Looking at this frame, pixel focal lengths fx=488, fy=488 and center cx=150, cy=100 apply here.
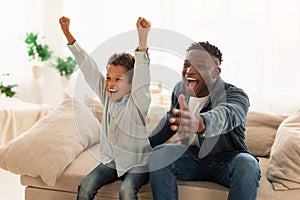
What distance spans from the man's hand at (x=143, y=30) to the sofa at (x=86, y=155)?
1.85 feet

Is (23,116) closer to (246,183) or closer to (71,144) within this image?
(71,144)

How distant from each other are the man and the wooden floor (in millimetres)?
1263

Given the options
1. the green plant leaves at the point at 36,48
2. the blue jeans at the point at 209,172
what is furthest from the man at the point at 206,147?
the green plant leaves at the point at 36,48

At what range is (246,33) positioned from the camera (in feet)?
13.4

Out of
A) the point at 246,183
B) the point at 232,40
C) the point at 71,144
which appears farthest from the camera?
the point at 232,40

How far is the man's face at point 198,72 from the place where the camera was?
2.07 metres

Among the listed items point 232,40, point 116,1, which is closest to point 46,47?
point 116,1

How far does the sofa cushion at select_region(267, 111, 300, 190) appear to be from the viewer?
2146 millimetres

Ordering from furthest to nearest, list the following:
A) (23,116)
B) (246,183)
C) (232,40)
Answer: (232,40) < (23,116) < (246,183)

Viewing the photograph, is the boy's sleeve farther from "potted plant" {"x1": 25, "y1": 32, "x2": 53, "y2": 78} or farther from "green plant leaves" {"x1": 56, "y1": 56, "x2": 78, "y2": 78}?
"potted plant" {"x1": 25, "y1": 32, "x2": 53, "y2": 78}

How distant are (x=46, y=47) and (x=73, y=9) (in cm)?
46

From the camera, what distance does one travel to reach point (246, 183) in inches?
76.8

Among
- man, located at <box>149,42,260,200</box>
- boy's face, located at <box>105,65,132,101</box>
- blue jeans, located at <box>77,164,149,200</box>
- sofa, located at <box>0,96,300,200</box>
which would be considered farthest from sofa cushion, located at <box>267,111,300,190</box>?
boy's face, located at <box>105,65,132,101</box>

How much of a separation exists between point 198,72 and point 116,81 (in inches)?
13.8
